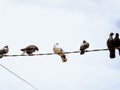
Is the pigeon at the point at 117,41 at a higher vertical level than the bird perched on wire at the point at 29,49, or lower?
higher

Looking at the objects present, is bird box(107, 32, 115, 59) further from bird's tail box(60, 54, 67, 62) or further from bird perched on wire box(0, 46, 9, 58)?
bird perched on wire box(0, 46, 9, 58)

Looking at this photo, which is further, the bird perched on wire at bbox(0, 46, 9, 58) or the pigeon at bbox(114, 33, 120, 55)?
the bird perched on wire at bbox(0, 46, 9, 58)

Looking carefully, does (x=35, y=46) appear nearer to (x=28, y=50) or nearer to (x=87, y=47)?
(x=28, y=50)

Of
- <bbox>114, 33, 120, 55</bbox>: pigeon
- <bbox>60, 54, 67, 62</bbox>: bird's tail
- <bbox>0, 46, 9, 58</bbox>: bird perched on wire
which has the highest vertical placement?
<bbox>114, 33, 120, 55</bbox>: pigeon

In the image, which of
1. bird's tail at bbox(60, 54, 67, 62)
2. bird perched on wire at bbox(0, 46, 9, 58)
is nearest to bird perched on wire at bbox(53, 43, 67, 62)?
bird's tail at bbox(60, 54, 67, 62)

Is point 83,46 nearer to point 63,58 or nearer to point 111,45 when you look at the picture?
point 111,45

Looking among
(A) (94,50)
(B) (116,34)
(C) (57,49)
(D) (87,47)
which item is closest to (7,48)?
(C) (57,49)

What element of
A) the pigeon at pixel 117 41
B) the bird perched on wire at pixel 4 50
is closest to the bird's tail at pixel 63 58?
the pigeon at pixel 117 41

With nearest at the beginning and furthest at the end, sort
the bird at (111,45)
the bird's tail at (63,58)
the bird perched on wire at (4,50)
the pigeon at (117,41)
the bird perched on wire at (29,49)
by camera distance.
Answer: the bird at (111,45) → the pigeon at (117,41) → the bird's tail at (63,58) → the bird perched on wire at (29,49) → the bird perched on wire at (4,50)

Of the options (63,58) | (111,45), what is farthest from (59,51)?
(111,45)

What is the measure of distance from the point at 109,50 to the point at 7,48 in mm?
7272

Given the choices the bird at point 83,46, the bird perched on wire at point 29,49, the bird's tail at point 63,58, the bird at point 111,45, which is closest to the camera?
the bird at point 111,45

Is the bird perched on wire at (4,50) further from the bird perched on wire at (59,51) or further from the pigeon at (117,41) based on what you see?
the pigeon at (117,41)

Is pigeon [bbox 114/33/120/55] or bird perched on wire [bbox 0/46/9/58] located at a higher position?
pigeon [bbox 114/33/120/55]
